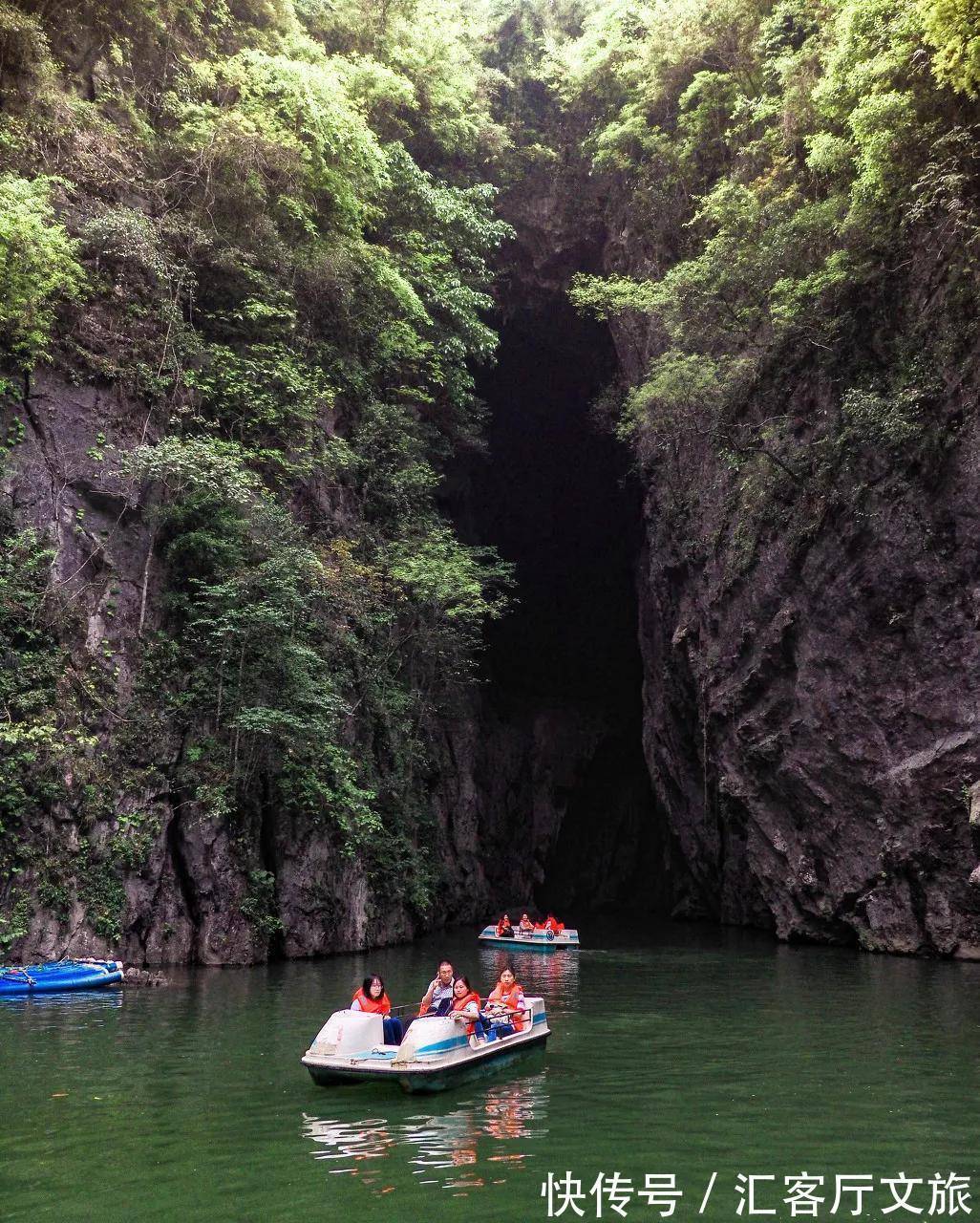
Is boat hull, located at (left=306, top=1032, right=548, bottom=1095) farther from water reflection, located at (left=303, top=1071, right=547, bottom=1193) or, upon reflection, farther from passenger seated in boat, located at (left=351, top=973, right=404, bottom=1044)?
passenger seated in boat, located at (left=351, top=973, right=404, bottom=1044)

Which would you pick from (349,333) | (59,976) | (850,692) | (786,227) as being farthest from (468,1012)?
(349,333)

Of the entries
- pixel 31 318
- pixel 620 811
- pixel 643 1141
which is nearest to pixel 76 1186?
pixel 643 1141

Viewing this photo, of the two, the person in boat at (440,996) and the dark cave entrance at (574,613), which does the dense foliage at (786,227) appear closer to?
the dark cave entrance at (574,613)

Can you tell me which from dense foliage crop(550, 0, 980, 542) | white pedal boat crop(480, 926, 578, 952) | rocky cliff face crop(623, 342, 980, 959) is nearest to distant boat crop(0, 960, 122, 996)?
white pedal boat crop(480, 926, 578, 952)

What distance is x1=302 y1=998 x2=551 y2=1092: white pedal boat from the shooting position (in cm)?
921

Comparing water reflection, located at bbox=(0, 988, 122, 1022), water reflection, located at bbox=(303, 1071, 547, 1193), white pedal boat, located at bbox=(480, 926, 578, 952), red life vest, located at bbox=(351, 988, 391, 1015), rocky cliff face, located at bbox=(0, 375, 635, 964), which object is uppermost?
rocky cliff face, located at bbox=(0, 375, 635, 964)

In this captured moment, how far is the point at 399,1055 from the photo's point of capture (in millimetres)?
9336

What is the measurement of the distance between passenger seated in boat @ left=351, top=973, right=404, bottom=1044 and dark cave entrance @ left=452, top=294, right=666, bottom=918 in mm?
28857

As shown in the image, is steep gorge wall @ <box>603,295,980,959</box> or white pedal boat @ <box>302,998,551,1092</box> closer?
white pedal boat @ <box>302,998,551,1092</box>

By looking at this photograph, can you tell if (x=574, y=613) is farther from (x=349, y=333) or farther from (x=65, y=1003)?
(x=65, y=1003)

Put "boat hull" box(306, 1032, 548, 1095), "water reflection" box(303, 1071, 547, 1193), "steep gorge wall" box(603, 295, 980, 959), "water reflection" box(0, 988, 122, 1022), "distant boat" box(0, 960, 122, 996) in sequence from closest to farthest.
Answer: "water reflection" box(303, 1071, 547, 1193)
"boat hull" box(306, 1032, 548, 1095)
"water reflection" box(0, 988, 122, 1022)
"distant boat" box(0, 960, 122, 996)
"steep gorge wall" box(603, 295, 980, 959)

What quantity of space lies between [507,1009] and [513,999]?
0.98 feet

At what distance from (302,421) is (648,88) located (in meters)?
15.2

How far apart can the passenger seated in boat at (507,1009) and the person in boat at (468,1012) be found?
0.43m
